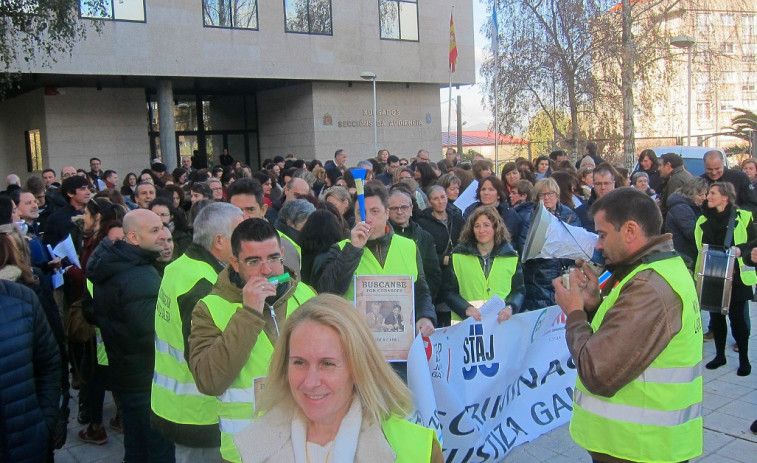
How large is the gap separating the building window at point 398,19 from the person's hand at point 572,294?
2219cm

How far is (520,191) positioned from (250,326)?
5.30 meters

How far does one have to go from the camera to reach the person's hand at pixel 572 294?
2.97m

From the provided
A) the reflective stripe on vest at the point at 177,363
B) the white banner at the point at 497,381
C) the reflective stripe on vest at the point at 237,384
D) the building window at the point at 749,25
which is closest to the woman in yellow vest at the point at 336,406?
the reflective stripe on vest at the point at 237,384

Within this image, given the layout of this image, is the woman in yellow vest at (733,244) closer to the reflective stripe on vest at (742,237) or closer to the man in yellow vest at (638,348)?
the reflective stripe on vest at (742,237)

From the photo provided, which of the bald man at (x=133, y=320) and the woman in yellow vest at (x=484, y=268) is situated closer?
the bald man at (x=133, y=320)

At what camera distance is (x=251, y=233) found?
2.93m

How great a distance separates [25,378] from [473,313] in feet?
9.72

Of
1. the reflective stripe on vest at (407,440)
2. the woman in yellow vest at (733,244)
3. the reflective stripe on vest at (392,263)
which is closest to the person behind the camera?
the reflective stripe on vest at (407,440)

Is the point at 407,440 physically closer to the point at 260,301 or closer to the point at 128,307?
the point at 260,301

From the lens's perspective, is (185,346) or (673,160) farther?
(673,160)

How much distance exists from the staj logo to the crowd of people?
214 mm

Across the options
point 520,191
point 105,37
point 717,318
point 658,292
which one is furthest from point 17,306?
point 105,37

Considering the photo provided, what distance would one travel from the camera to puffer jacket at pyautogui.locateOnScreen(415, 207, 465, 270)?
6.36 meters

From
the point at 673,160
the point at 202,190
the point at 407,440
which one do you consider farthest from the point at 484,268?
the point at 673,160
